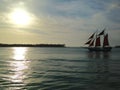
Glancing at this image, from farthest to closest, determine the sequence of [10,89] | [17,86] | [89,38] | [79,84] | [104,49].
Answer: [104,49] < [89,38] < [79,84] < [17,86] < [10,89]

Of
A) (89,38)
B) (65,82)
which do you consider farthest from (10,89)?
(89,38)

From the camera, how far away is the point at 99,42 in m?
133

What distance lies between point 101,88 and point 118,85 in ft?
7.04

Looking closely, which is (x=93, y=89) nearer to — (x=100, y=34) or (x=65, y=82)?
(x=65, y=82)

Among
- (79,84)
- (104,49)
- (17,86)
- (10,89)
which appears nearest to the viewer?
(10,89)

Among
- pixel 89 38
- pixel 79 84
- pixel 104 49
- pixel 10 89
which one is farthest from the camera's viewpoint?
pixel 104 49

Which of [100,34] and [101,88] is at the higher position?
[100,34]

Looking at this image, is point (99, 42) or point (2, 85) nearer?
point (2, 85)

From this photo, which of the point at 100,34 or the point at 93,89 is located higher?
the point at 100,34

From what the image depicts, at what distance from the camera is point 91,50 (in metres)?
137

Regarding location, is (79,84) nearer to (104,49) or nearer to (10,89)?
(10,89)

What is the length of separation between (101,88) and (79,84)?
250 cm

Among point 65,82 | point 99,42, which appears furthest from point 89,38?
point 65,82

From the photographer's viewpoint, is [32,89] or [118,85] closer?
[32,89]
